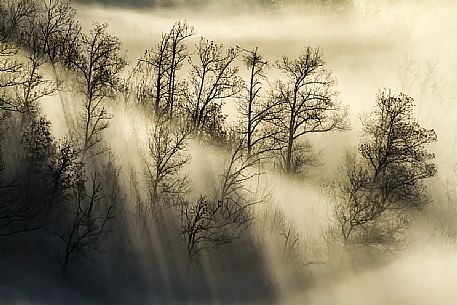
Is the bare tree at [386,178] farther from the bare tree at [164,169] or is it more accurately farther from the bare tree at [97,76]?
the bare tree at [97,76]

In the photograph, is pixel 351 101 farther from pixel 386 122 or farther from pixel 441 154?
pixel 386 122

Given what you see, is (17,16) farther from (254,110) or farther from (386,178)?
(386,178)

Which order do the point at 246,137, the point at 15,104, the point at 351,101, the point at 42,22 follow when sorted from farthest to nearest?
the point at 351,101
the point at 42,22
the point at 246,137
the point at 15,104

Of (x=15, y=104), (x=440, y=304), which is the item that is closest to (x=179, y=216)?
(x=15, y=104)

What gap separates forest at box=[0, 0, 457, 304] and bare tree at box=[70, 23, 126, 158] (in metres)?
0.20

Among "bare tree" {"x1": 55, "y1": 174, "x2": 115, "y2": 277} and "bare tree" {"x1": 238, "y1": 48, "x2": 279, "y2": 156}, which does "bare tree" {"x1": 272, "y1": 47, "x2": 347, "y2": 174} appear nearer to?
"bare tree" {"x1": 238, "y1": 48, "x2": 279, "y2": 156}

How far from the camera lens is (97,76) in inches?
1794

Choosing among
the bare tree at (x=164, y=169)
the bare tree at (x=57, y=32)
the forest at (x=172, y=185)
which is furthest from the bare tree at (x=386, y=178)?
the bare tree at (x=57, y=32)

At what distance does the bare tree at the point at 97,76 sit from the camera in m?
44.4

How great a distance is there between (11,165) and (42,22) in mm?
16647

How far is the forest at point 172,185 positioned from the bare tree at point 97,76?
196 millimetres

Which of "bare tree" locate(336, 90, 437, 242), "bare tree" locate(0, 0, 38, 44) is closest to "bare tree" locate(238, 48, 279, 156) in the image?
"bare tree" locate(336, 90, 437, 242)

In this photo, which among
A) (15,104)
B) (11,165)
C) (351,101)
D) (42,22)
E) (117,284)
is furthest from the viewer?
(351,101)

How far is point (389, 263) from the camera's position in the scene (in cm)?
4159
